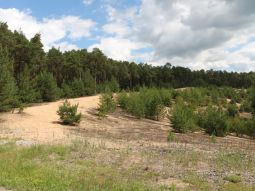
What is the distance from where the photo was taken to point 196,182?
11.7 m

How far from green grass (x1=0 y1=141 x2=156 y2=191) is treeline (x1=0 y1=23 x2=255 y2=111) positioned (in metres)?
14.1

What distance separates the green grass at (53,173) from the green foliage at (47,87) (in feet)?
101

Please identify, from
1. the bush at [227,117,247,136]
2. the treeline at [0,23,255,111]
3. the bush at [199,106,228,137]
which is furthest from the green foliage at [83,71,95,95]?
the bush at [199,106,228,137]

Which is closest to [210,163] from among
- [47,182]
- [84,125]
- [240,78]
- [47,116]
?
[47,182]

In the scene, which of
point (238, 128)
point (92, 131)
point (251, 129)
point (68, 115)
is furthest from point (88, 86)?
point (92, 131)

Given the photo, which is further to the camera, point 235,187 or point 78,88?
point 78,88

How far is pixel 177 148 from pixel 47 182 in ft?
29.3

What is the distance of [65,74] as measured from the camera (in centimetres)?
8406

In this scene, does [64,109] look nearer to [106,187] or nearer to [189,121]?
[189,121]

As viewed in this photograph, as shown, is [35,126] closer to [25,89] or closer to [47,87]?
[25,89]

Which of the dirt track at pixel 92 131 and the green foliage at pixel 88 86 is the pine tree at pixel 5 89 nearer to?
the dirt track at pixel 92 131

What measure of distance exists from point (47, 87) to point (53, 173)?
36793 millimetres

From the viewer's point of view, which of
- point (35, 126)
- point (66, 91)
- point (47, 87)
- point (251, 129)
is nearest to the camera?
point (35, 126)

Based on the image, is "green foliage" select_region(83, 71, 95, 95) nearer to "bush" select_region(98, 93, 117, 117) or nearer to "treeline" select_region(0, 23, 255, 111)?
"treeline" select_region(0, 23, 255, 111)
